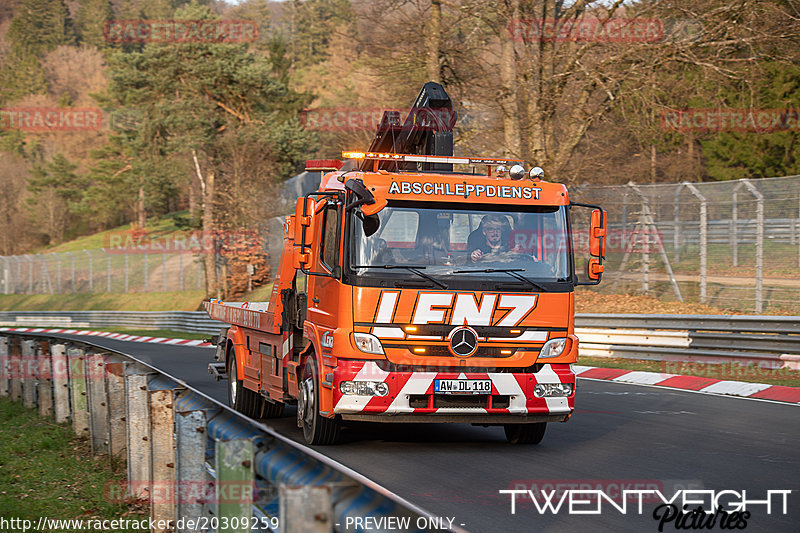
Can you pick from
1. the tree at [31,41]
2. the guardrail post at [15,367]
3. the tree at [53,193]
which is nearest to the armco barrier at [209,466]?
the guardrail post at [15,367]

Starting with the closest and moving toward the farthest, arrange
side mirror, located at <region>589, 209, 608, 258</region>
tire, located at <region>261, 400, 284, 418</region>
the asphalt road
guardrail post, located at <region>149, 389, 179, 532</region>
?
guardrail post, located at <region>149, 389, 179, 532</region> < the asphalt road < side mirror, located at <region>589, 209, 608, 258</region> < tire, located at <region>261, 400, 284, 418</region>

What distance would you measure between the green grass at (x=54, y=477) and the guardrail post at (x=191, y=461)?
1.70m

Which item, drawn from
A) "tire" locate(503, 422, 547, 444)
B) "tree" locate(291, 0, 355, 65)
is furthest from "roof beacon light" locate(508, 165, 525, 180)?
"tree" locate(291, 0, 355, 65)

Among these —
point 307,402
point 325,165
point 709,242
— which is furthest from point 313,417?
point 709,242

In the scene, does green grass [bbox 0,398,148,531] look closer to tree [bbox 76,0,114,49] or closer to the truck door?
the truck door

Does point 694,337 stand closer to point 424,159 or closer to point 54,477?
point 424,159

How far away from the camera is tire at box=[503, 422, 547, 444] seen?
9.68 metres

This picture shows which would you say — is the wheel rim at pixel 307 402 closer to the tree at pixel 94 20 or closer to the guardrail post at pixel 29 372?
the guardrail post at pixel 29 372

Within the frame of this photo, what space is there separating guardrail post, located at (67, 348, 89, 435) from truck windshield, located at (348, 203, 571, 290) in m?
3.63

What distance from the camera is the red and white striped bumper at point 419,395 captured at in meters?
8.79

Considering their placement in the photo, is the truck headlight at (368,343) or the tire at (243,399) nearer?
the truck headlight at (368,343)

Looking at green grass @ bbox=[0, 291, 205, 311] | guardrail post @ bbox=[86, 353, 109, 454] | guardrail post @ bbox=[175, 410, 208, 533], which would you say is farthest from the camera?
green grass @ bbox=[0, 291, 205, 311]

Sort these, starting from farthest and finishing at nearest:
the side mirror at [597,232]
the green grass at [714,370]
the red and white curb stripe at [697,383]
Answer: the green grass at [714,370] → the red and white curb stripe at [697,383] → the side mirror at [597,232]

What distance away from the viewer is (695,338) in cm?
1691
